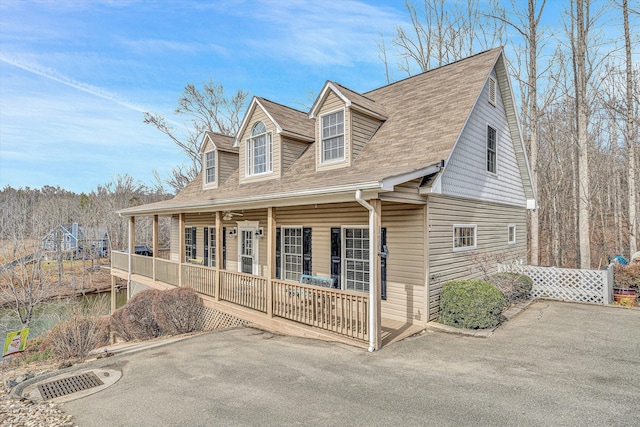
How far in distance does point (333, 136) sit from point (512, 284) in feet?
21.2

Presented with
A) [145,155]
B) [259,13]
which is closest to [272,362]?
[259,13]

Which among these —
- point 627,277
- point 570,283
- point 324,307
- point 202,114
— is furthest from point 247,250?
point 202,114

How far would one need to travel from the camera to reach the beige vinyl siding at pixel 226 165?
1426cm

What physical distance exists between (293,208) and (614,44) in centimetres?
1663

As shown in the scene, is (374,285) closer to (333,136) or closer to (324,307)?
(324,307)

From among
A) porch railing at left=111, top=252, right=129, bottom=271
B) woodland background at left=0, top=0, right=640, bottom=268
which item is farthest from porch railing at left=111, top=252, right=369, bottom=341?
woodland background at left=0, top=0, right=640, bottom=268

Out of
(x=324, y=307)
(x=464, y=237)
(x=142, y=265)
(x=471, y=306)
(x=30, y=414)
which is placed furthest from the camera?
(x=142, y=265)

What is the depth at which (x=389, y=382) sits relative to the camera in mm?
4809

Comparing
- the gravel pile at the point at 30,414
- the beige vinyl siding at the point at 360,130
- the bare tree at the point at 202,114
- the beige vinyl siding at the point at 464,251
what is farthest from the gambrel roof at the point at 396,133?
the bare tree at the point at 202,114

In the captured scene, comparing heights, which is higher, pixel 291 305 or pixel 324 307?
pixel 324 307

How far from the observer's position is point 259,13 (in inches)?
490

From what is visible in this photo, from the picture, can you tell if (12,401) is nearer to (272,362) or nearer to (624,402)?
(272,362)

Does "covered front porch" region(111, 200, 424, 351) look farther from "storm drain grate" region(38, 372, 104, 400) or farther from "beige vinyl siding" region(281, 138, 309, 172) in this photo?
"storm drain grate" region(38, 372, 104, 400)

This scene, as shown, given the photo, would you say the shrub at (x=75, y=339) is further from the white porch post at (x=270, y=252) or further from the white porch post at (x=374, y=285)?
the white porch post at (x=374, y=285)
